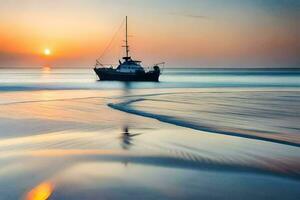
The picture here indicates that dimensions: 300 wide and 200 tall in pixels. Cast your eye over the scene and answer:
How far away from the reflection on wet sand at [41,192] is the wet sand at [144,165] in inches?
0.6

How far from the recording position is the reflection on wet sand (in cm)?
599

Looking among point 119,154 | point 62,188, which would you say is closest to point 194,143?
point 119,154

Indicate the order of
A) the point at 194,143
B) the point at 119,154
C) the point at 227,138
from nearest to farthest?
the point at 119,154 < the point at 194,143 < the point at 227,138

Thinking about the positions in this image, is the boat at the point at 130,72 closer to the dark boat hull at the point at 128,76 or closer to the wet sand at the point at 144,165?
the dark boat hull at the point at 128,76

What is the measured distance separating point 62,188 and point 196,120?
10041 mm

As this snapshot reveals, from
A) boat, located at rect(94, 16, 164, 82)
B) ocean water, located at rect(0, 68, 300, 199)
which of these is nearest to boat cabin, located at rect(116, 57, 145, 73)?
boat, located at rect(94, 16, 164, 82)

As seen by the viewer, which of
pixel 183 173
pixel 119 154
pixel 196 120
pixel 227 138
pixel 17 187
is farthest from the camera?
pixel 196 120

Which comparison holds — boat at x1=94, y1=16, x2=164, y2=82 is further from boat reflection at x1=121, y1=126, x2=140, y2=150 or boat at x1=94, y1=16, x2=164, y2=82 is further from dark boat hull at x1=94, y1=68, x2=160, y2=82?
boat reflection at x1=121, y1=126, x2=140, y2=150

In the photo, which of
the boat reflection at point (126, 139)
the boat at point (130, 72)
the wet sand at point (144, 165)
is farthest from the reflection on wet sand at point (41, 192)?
the boat at point (130, 72)

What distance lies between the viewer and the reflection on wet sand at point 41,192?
236 inches

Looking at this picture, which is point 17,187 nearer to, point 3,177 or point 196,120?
point 3,177

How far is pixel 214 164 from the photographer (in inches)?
321

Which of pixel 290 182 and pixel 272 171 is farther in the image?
pixel 272 171

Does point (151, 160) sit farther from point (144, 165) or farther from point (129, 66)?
point (129, 66)
